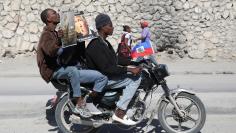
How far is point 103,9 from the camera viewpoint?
624 inches

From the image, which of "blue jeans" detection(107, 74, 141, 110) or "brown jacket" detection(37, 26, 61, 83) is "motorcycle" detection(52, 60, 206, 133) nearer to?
"blue jeans" detection(107, 74, 141, 110)

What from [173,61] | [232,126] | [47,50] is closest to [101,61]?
[47,50]

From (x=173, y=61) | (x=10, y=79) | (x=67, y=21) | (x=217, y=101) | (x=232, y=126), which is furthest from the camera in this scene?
(x=173, y=61)

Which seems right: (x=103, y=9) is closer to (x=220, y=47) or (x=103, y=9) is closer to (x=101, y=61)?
(x=220, y=47)

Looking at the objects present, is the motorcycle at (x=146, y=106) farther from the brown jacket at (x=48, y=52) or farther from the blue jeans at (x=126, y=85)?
the brown jacket at (x=48, y=52)

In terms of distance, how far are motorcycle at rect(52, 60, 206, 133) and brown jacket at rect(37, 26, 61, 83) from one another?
12.7 inches

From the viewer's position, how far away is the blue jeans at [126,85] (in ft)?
19.8

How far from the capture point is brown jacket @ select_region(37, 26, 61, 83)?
6215 mm

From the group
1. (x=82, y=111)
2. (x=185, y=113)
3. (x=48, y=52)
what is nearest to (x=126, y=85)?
(x=82, y=111)

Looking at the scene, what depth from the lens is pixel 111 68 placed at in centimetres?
593

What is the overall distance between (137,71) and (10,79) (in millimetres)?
6589

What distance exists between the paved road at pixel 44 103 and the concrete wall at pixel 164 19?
402cm

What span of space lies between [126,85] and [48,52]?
1.17m

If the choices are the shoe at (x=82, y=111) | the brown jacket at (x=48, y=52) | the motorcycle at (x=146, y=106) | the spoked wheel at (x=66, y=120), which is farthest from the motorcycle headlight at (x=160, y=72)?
the brown jacket at (x=48, y=52)
